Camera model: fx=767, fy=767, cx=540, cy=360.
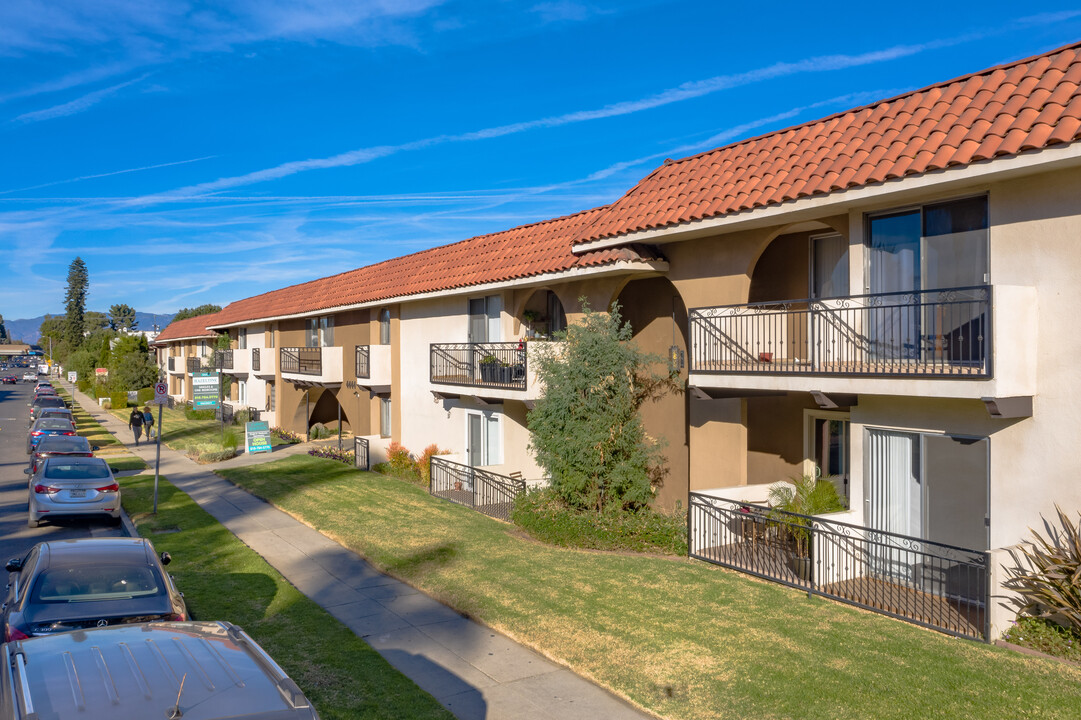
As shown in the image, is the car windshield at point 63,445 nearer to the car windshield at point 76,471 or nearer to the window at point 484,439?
the car windshield at point 76,471

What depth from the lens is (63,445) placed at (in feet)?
75.8

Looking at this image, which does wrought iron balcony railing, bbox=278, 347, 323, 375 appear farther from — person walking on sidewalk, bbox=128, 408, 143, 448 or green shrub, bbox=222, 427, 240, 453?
person walking on sidewalk, bbox=128, 408, 143, 448

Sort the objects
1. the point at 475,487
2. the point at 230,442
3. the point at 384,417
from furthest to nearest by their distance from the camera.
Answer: the point at 230,442
the point at 384,417
the point at 475,487

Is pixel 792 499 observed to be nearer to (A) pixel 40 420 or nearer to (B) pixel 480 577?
(B) pixel 480 577

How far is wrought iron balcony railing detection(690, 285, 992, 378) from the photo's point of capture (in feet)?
32.1

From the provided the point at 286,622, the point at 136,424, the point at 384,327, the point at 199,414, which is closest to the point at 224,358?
the point at 199,414

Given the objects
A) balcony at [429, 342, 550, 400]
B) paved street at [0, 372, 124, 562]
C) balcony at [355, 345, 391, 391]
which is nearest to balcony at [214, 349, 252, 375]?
paved street at [0, 372, 124, 562]

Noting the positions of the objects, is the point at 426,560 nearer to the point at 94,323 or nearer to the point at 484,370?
the point at 484,370

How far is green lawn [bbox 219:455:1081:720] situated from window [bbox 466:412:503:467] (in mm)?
6280

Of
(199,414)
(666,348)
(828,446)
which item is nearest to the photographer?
(828,446)

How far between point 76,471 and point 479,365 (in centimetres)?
948

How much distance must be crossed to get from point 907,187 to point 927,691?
6063 millimetres

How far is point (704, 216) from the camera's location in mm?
12656

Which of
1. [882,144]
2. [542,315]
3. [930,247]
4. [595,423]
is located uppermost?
[882,144]
